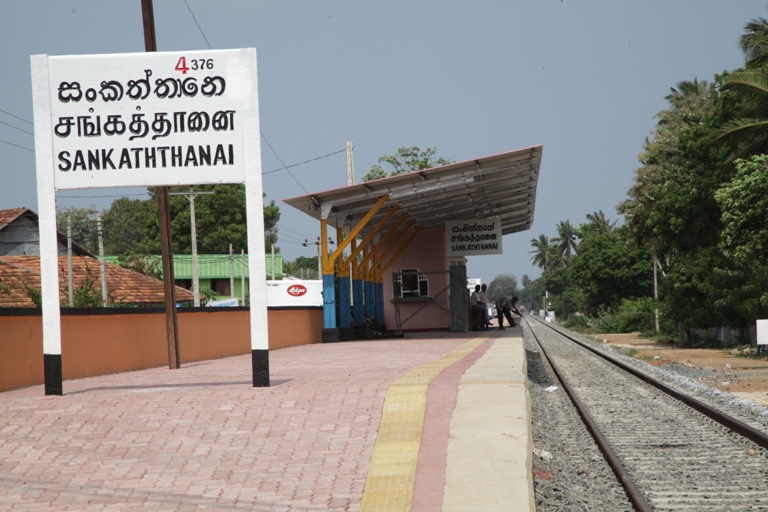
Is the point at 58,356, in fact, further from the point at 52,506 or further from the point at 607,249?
the point at 607,249

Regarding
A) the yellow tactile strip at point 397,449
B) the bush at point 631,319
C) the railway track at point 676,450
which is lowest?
the bush at point 631,319

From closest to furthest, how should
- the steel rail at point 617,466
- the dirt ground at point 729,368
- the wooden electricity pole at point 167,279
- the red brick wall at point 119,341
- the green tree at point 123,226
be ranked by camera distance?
the steel rail at point 617,466
the red brick wall at point 119,341
the wooden electricity pole at point 167,279
the dirt ground at point 729,368
the green tree at point 123,226

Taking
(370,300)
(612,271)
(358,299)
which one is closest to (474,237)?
(370,300)

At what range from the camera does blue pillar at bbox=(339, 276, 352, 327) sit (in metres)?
25.6

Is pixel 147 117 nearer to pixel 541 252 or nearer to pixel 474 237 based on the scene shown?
pixel 474 237

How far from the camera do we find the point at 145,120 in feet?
36.5

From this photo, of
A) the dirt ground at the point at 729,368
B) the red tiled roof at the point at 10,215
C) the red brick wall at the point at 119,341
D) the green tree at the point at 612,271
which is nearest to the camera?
the red brick wall at the point at 119,341

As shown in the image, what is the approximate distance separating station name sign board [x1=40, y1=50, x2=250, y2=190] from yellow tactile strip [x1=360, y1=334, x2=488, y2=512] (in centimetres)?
344

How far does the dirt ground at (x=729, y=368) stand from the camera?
16094 mm

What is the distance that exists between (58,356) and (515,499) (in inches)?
259

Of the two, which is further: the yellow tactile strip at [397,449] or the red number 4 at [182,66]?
the red number 4 at [182,66]

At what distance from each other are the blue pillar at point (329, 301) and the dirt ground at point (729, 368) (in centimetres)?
891

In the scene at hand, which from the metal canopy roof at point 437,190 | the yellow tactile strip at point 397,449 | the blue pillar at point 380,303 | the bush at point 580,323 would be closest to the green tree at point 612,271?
the bush at point 580,323

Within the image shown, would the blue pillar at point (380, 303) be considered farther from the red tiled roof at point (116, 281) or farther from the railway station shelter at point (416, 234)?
the red tiled roof at point (116, 281)
